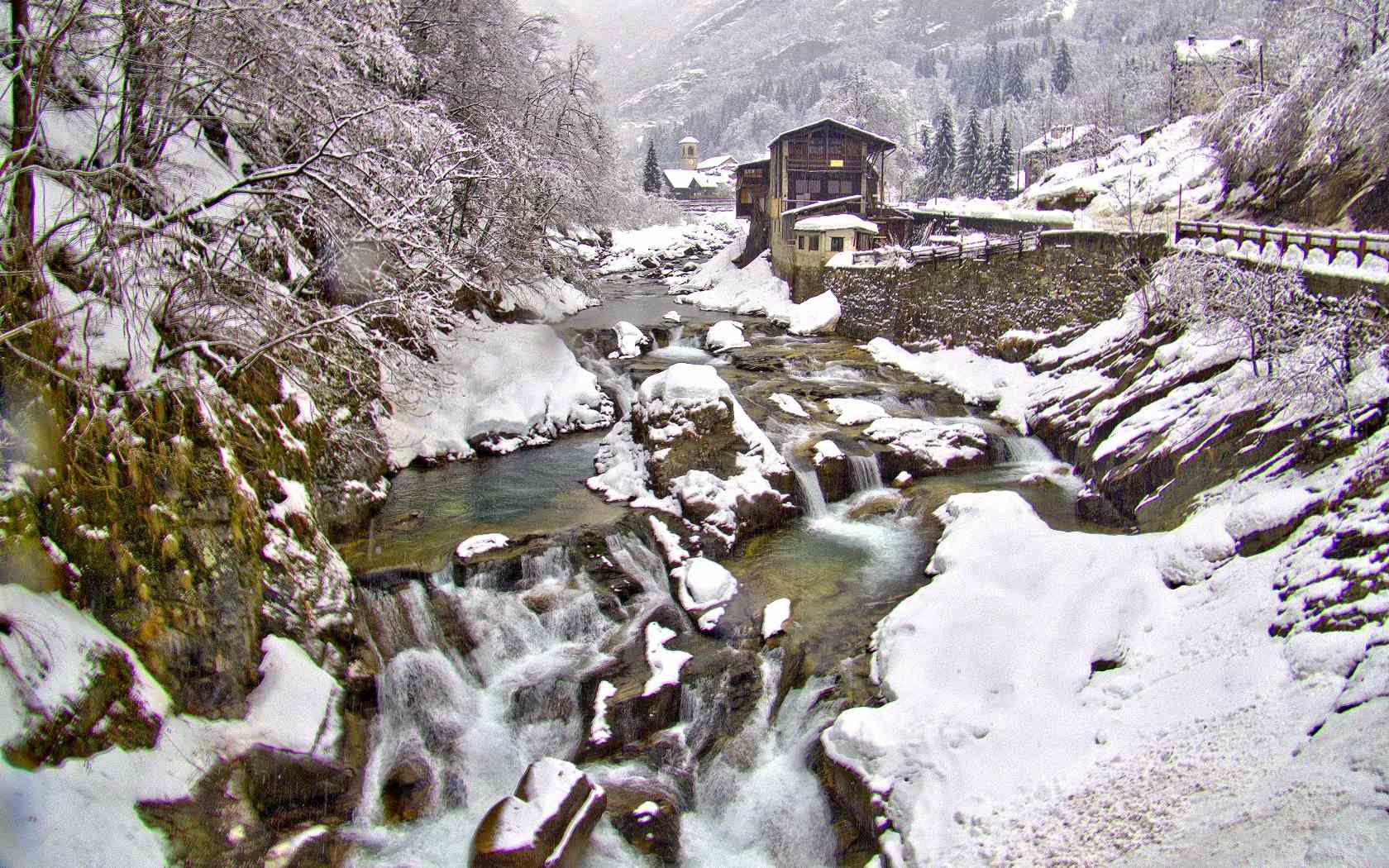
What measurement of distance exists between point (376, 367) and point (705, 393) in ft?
23.6

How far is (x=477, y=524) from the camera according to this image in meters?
15.6

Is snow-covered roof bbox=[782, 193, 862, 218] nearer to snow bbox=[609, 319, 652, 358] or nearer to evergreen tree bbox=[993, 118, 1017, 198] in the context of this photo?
snow bbox=[609, 319, 652, 358]

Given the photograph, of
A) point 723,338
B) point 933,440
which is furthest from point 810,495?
point 723,338

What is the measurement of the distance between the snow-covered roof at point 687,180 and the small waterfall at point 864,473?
278ft

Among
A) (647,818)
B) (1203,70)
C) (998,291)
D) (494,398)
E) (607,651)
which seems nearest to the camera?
(647,818)

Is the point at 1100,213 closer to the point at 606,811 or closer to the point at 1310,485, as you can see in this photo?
the point at 1310,485

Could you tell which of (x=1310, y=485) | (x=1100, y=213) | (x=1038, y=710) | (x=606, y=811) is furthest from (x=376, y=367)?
(x=1100, y=213)

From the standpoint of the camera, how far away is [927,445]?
20.0m

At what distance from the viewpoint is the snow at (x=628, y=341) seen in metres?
28.2

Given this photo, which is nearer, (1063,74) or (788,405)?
(788,405)

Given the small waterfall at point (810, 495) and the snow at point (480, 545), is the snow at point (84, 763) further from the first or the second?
the small waterfall at point (810, 495)

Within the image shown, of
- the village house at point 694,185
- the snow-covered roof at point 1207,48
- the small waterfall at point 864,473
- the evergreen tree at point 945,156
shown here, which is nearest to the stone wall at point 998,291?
the small waterfall at point 864,473

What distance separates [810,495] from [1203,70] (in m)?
53.3

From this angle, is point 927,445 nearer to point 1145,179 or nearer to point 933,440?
point 933,440
